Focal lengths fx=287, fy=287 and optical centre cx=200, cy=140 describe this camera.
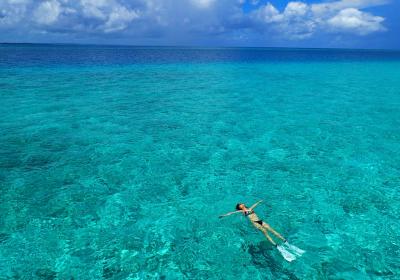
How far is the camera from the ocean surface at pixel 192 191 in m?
8.75

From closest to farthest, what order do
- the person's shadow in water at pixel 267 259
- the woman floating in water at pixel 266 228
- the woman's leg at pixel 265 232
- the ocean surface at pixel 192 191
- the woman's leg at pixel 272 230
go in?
the person's shadow in water at pixel 267 259, the ocean surface at pixel 192 191, the woman floating in water at pixel 266 228, the woman's leg at pixel 265 232, the woman's leg at pixel 272 230

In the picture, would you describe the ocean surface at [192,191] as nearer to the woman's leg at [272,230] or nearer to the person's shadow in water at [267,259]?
the person's shadow in water at [267,259]

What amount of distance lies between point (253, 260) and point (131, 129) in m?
13.9

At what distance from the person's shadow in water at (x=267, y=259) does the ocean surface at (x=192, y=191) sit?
0.03 metres

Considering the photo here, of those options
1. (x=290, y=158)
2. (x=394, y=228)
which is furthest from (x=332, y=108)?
(x=394, y=228)

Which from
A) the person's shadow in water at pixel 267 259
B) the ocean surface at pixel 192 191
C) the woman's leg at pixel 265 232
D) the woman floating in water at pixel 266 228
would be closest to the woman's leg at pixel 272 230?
the woman floating in water at pixel 266 228

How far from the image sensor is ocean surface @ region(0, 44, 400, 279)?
8.75m

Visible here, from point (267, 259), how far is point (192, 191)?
15.7 ft

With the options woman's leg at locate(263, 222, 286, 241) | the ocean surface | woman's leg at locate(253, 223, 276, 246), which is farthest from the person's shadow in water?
woman's leg at locate(263, 222, 286, 241)

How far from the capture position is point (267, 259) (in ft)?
28.9

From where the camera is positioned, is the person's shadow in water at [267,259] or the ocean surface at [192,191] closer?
the person's shadow in water at [267,259]

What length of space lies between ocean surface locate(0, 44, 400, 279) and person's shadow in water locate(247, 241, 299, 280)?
3 cm

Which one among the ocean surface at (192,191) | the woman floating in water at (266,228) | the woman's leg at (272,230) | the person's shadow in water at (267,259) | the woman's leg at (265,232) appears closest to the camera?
the person's shadow in water at (267,259)

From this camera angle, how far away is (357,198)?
40.0ft
